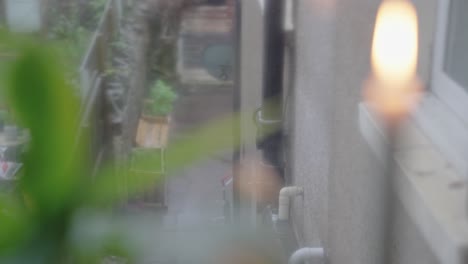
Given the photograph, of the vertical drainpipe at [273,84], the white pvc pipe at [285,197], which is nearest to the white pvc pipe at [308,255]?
the white pvc pipe at [285,197]

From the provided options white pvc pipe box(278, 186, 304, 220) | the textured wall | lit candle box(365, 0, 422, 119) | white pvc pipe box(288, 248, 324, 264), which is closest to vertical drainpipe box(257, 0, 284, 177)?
the textured wall

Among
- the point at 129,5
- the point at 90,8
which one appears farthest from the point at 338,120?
the point at 90,8

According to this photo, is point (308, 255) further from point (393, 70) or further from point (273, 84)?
point (273, 84)

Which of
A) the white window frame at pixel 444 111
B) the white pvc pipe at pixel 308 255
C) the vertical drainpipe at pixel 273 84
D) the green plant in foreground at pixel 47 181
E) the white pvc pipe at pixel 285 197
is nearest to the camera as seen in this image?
the green plant in foreground at pixel 47 181

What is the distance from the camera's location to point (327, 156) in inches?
81.7

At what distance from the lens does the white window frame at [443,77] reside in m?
1.01

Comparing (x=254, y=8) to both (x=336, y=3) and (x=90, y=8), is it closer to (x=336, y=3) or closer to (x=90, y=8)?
(x=336, y=3)

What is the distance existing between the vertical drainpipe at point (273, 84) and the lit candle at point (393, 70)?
1949 mm

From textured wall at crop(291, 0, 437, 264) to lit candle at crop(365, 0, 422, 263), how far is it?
2 centimetres

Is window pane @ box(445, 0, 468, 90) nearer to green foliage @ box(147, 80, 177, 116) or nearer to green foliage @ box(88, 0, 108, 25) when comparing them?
green foliage @ box(147, 80, 177, 116)

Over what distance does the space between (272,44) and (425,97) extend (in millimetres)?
2123

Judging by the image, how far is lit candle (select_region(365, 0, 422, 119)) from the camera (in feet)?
3.74

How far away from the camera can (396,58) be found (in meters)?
1.19

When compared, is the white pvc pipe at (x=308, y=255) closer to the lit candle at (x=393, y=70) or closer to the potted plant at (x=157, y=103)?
the lit candle at (x=393, y=70)
